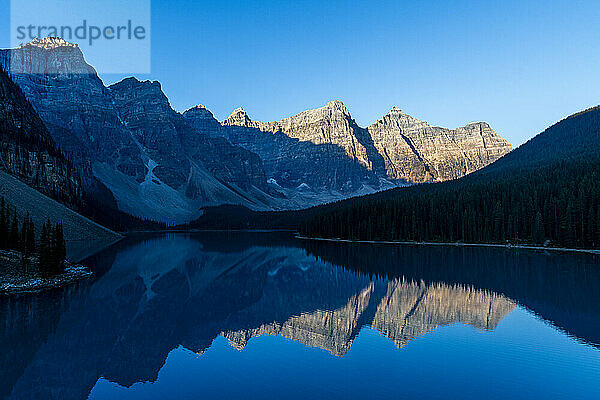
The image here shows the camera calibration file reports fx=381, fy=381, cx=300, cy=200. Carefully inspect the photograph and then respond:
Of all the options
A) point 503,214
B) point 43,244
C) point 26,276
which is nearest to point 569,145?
point 503,214

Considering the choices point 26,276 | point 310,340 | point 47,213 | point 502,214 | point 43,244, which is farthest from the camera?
point 502,214

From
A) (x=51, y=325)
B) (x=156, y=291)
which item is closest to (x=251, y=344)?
(x=51, y=325)

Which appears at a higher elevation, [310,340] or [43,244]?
[43,244]

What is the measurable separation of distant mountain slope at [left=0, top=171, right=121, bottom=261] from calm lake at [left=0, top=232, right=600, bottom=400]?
55263 mm

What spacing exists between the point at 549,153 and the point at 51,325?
202549 mm

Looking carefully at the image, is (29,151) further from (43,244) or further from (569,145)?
(569,145)

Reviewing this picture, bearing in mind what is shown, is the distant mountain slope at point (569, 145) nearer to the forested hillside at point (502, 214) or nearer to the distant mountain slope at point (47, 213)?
the forested hillside at point (502, 214)

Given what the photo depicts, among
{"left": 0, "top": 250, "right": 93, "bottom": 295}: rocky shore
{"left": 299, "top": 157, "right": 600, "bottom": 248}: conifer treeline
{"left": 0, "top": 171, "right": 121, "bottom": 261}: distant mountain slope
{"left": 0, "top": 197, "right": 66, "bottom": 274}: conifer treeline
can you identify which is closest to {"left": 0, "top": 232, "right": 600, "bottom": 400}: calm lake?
{"left": 0, "top": 250, "right": 93, "bottom": 295}: rocky shore

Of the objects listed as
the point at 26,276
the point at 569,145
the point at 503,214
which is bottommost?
the point at 26,276

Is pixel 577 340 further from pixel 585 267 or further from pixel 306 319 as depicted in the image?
pixel 585 267

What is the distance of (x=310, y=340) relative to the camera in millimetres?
24906

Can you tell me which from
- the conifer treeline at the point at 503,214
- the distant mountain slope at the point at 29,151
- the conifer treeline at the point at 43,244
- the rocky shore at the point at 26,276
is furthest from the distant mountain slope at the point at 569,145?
the distant mountain slope at the point at 29,151

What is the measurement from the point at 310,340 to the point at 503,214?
9272 cm

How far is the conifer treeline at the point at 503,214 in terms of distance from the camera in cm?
8519
